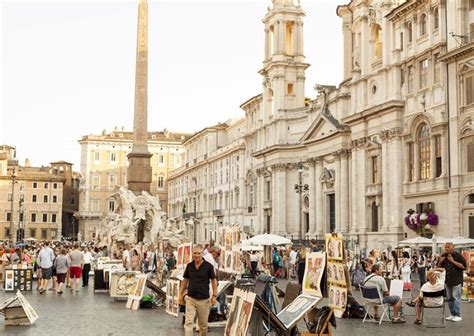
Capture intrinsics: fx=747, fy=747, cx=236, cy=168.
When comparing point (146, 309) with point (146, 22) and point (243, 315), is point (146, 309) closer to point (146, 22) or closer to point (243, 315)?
point (243, 315)

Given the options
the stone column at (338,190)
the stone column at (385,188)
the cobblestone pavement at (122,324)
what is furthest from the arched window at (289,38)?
the cobblestone pavement at (122,324)

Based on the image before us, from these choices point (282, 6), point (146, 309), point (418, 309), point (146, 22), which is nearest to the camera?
point (418, 309)

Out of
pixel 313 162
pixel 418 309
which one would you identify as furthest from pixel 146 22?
pixel 418 309

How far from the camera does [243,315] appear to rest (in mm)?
10500

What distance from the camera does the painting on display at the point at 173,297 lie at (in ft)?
48.6

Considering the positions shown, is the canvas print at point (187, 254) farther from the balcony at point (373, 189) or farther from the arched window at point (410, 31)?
the balcony at point (373, 189)

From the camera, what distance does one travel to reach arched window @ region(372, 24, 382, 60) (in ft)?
147

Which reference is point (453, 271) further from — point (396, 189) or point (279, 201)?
point (279, 201)

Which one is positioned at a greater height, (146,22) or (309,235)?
(146,22)

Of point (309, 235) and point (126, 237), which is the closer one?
point (126, 237)

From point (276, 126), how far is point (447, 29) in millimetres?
25267

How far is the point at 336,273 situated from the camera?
14.1 metres

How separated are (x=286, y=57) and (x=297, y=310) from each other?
162ft

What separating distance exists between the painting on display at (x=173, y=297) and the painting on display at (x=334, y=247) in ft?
10.1
